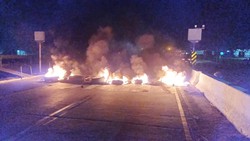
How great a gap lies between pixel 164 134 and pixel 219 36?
72.9m

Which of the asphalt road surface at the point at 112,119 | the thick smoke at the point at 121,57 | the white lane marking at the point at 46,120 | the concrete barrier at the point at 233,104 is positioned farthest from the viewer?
the thick smoke at the point at 121,57

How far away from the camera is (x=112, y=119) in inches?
357

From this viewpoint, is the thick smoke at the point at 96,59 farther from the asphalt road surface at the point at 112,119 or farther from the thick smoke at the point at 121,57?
the asphalt road surface at the point at 112,119

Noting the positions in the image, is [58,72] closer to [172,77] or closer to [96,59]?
[96,59]

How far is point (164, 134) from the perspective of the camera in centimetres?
744

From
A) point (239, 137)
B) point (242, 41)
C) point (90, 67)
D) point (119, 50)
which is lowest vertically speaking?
point (239, 137)

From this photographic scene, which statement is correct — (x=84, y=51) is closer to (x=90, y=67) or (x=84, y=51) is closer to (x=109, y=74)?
(x=90, y=67)

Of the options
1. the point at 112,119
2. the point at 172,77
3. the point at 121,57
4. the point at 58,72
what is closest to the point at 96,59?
the point at 58,72

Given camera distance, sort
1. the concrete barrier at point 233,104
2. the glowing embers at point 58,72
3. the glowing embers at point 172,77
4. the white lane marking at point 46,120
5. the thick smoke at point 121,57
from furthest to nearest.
A: the thick smoke at point 121,57
the glowing embers at point 58,72
the glowing embers at point 172,77
the concrete barrier at point 233,104
the white lane marking at point 46,120

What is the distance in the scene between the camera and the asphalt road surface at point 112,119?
7.29m

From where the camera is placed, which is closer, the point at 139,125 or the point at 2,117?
the point at 139,125

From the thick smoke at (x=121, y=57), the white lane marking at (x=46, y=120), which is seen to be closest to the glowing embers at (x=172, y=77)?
the thick smoke at (x=121, y=57)

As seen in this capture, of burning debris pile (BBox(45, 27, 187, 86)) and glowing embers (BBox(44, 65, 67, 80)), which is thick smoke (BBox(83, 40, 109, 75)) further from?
glowing embers (BBox(44, 65, 67, 80))

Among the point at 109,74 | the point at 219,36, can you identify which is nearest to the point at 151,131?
the point at 109,74
